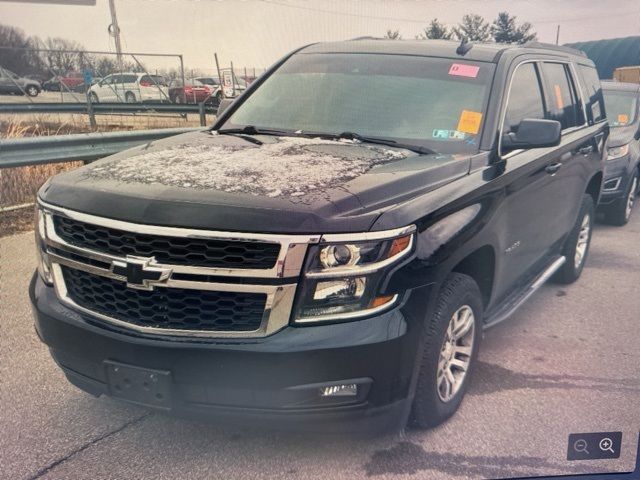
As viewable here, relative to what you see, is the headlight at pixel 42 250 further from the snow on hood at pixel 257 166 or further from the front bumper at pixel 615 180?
the front bumper at pixel 615 180

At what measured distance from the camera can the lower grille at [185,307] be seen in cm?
210

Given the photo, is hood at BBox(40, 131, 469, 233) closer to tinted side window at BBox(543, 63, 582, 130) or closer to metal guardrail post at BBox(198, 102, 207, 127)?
tinted side window at BBox(543, 63, 582, 130)

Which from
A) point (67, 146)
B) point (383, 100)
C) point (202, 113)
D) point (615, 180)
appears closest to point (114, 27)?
point (383, 100)

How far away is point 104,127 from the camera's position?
6020 millimetres

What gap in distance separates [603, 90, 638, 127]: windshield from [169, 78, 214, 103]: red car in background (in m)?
5.68

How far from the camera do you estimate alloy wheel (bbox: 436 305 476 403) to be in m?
2.70

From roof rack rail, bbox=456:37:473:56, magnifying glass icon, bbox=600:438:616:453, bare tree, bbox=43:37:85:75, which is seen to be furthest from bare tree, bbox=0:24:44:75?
magnifying glass icon, bbox=600:438:616:453

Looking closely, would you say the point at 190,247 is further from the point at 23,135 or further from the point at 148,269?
the point at 23,135

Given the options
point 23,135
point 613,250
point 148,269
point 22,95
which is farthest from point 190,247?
point 613,250

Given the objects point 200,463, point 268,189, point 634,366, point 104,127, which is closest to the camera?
point 268,189

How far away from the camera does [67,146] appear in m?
5.34

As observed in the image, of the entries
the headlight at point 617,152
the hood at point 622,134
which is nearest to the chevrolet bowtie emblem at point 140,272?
the headlight at point 617,152

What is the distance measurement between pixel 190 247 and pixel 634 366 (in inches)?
107

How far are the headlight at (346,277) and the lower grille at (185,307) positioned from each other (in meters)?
0.18
